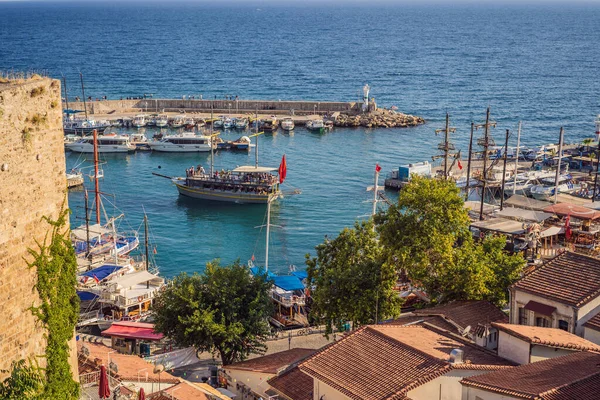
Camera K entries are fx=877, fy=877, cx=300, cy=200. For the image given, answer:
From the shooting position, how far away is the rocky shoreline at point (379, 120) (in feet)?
366

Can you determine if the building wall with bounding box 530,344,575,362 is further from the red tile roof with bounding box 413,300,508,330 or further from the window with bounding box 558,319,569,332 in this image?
the red tile roof with bounding box 413,300,508,330

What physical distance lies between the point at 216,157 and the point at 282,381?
6662 cm

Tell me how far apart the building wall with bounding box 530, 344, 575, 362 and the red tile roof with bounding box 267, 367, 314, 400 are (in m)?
6.91

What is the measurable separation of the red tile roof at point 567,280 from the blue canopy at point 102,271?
2854 centimetres

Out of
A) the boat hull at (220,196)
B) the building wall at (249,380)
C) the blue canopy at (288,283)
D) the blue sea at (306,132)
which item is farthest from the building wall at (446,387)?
the boat hull at (220,196)

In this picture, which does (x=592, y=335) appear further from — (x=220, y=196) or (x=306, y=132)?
(x=306, y=132)

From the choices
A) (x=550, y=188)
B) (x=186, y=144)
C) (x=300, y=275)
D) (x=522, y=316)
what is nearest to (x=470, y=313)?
(x=522, y=316)

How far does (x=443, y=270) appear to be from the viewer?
1406 inches

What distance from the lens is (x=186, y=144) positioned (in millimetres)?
96000

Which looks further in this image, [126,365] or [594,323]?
[126,365]

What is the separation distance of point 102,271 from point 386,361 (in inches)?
1197

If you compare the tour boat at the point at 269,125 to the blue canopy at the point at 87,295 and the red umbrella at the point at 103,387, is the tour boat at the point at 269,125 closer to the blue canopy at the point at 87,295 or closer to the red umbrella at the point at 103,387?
the blue canopy at the point at 87,295

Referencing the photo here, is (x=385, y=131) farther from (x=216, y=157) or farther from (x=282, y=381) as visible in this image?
(x=282, y=381)

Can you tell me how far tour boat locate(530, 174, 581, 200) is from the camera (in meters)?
72.4
